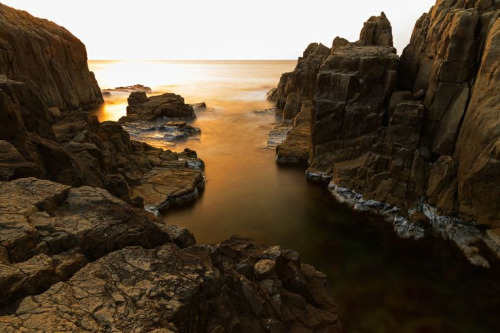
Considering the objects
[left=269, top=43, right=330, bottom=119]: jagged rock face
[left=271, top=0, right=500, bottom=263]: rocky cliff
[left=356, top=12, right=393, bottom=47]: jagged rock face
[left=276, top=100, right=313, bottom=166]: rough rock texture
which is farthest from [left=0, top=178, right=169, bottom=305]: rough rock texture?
[left=269, top=43, right=330, bottom=119]: jagged rock face

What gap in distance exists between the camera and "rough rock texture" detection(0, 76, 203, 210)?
1333 centimetres

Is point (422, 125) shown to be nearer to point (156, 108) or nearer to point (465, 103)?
point (465, 103)

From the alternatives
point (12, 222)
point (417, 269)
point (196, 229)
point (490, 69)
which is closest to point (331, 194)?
point (417, 269)

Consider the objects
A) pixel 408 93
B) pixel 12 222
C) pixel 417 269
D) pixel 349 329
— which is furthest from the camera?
pixel 408 93

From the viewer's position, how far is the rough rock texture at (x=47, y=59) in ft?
161

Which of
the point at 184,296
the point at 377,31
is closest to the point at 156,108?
the point at 377,31

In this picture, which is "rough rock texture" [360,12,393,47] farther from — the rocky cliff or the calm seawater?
the calm seawater

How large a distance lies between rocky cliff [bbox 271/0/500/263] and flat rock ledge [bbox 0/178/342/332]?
43.9 feet

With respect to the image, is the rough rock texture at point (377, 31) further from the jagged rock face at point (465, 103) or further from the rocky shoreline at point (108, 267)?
the rocky shoreline at point (108, 267)

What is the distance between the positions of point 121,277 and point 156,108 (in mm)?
55328

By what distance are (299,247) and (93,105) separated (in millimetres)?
67357

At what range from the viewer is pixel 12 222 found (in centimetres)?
806

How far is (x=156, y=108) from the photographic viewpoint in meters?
59.6

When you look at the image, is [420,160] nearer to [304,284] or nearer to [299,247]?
[299,247]
